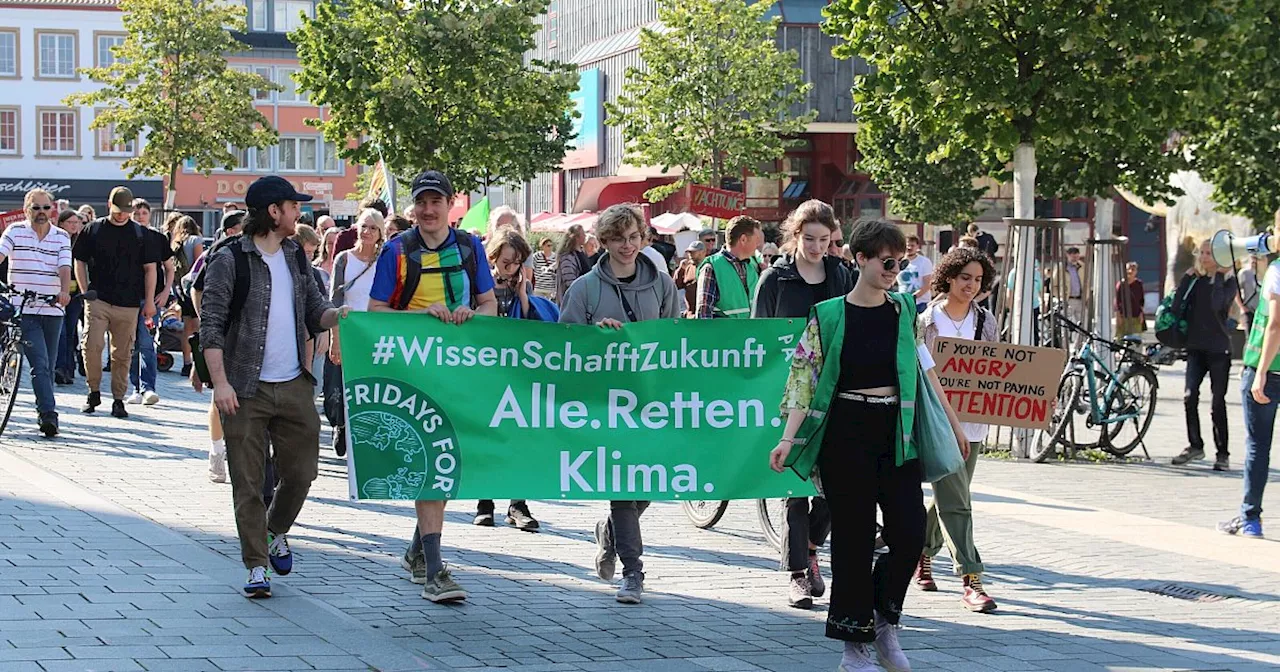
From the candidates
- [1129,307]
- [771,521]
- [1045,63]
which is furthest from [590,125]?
[771,521]

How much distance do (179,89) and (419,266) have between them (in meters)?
54.6

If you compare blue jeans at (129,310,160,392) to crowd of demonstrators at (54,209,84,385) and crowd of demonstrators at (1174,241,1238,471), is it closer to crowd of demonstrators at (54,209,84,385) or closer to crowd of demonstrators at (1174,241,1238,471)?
crowd of demonstrators at (54,209,84,385)

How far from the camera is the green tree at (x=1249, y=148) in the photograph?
27.6 metres

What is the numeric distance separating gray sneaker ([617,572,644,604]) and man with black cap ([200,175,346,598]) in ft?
4.96

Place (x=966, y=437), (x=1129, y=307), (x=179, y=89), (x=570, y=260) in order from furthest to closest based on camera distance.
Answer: (x=179, y=89)
(x=1129, y=307)
(x=570, y=260)
(x=966, y=437)

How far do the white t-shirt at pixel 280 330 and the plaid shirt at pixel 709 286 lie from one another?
2.54 m

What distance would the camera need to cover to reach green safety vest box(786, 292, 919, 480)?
6906 millimetres

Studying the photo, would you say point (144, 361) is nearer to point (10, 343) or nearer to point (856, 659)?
point (10, 343)

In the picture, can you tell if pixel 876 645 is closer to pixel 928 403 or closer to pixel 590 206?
pixel 928 403

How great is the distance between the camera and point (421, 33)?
31516 millimetres

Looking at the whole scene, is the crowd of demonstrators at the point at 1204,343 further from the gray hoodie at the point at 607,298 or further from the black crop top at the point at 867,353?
the black crop top at the point at 867,353

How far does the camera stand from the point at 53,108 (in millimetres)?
80938

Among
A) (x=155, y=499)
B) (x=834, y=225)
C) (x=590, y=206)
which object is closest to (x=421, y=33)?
(x=155, y=499)

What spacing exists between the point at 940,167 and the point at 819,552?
3490 cm
